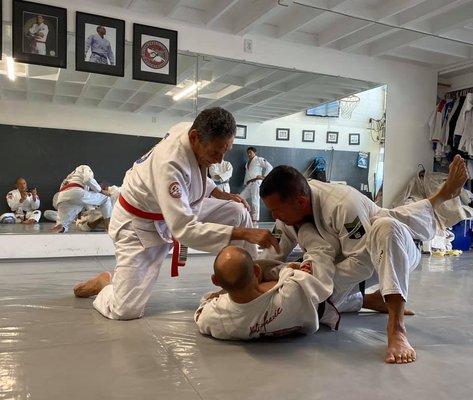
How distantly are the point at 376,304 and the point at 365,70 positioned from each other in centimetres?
483

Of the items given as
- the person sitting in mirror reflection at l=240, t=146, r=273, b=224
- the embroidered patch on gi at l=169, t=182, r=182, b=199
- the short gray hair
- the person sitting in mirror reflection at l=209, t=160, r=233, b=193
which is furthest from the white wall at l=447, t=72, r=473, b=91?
the embroidered patch on gi at l=169, t=182, r=182, b=199

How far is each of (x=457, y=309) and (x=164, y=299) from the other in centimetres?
184

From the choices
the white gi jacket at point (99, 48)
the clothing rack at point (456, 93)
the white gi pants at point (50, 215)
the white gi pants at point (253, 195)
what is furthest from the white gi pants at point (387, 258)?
the clothing rack at point (456, 93)

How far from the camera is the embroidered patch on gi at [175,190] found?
2.04 m

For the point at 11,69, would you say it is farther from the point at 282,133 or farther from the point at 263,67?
the point at 282,133

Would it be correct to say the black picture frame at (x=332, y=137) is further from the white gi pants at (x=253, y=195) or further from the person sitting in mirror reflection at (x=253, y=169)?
the white gi pants at (x=253, y=195)

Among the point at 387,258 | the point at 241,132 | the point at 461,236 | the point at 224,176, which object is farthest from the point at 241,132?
the point at 387,258

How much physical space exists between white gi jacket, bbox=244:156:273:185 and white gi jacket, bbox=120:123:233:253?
3634mm

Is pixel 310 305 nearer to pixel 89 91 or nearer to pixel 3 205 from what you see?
pixel 89 91

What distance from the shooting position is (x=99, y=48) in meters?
4.80

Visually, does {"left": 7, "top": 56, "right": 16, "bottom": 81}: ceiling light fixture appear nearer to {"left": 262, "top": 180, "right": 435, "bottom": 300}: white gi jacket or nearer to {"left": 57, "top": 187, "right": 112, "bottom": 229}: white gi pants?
{"left": 57, "top": 187, "right": 112, "bottom": 229}: white gi pants

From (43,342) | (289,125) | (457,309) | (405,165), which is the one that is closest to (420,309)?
(457,309)

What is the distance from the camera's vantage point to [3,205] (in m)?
5.50

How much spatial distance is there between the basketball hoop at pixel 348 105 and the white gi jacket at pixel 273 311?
5020mm
